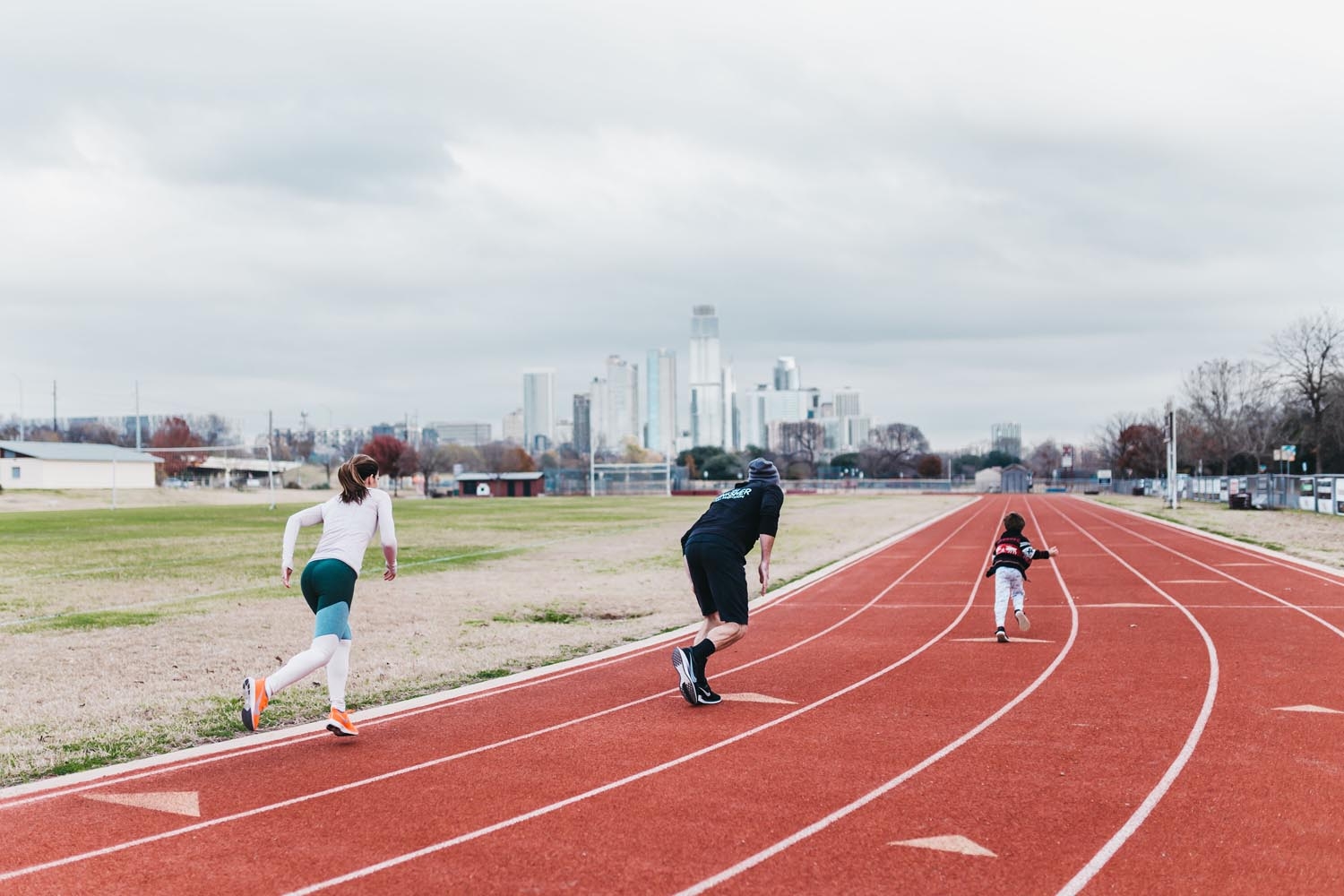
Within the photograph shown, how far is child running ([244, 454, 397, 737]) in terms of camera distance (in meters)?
7.55

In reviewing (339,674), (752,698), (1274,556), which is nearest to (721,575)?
Answer: (752,698)

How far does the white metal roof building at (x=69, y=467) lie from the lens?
76.8 meters

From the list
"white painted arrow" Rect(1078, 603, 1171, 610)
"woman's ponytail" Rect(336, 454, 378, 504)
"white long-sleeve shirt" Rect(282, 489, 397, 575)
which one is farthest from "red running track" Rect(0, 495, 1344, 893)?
"white painted arrow" Rect(1078, 603, 1171, 610)

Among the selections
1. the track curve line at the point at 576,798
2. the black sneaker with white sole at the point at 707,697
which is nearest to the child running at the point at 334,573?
the track curve line at the point at 576,798

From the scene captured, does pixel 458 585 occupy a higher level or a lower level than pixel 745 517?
lower

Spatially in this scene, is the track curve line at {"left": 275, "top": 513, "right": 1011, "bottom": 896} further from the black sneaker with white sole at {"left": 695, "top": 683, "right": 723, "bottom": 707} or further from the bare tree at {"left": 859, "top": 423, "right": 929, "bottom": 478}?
the bare tree at {"left": 859, "top": 423, "right": 929, "bottom": 478}

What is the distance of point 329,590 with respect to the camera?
7.54m

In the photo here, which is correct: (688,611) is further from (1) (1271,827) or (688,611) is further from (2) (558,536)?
(2) (558,536)

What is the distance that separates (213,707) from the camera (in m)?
9.16

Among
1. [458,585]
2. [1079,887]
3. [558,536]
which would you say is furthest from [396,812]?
[558,536]

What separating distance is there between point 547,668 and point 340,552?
389cm

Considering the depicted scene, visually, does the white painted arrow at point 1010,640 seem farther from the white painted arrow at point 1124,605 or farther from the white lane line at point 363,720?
the white painted arrow at point 1124,605

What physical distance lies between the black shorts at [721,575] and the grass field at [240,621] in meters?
2.97

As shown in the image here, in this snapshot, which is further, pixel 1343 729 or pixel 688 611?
pixel 688 611
